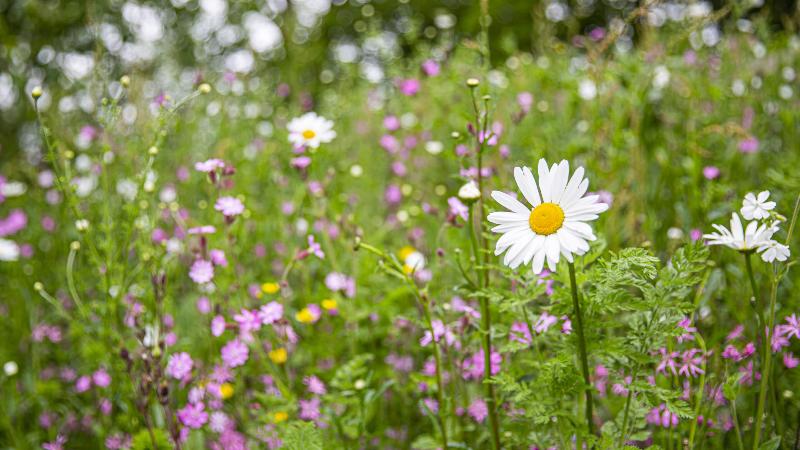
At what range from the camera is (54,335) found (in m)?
2.39

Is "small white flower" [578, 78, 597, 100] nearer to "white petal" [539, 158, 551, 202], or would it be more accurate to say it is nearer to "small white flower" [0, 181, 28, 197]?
"white petal" [539, 158, 551, 202]

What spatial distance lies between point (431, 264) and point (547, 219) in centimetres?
102

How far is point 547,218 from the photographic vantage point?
969 mm

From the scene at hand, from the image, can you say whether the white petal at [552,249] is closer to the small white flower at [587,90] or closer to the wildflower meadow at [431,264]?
the wildflower meadow at [431,264]

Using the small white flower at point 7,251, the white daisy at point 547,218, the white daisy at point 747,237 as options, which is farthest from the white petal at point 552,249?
the small white flower at point 7,251

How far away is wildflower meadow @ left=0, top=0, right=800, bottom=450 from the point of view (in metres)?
1.12

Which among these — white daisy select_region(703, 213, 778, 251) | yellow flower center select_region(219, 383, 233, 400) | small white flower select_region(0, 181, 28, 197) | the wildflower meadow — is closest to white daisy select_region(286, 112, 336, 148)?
the wildflower meadow

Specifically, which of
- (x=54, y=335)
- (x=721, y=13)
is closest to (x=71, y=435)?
(x=54, y=335)

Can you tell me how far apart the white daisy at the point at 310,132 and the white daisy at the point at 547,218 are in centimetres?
83

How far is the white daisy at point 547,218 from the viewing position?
36.8 inches

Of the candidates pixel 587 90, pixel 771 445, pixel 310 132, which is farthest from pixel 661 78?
pixel 771 445

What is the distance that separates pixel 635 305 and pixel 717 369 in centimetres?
41

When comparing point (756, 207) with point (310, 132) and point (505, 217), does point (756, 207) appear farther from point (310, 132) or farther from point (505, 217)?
point (310, 132)

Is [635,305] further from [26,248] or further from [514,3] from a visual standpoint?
[514,3]
